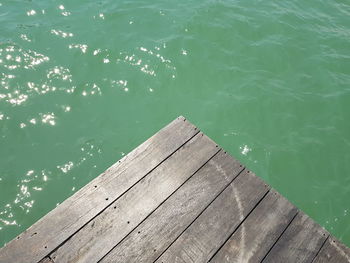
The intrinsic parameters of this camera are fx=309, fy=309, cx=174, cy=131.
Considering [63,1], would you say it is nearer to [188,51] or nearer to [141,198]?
[188,51]

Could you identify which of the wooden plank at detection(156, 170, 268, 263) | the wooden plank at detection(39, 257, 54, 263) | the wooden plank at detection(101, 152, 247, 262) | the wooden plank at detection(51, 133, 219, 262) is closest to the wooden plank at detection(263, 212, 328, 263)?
the wooden plank at detection(156, 170, 268, 263)

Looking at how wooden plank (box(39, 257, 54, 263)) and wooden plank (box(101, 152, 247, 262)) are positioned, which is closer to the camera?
wooden plank (box(39, 257, 54, 263))

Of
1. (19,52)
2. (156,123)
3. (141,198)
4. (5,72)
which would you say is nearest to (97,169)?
(156,123)

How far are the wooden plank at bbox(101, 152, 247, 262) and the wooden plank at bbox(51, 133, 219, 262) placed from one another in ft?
0.28

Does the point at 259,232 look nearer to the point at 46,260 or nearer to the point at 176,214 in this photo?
the point at 176,214

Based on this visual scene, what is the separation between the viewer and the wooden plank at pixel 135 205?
3684 millimetres

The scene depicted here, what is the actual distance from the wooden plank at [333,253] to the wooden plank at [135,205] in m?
2.01

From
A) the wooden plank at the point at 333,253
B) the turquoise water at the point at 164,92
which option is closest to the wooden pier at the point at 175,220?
the wooden plank at the point at 333,253

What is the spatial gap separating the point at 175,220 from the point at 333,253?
87.5 inches

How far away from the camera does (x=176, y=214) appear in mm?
4137

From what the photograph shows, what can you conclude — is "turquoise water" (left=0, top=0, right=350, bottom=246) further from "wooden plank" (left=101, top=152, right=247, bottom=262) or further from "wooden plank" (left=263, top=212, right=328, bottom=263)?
"wooden plank" (left=101, top=152, right=247, bottom=262)

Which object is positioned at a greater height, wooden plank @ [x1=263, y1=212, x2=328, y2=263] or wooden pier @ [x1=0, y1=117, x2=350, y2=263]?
wooden pier @ [x1=0, y1=117, x2=350, y2=263]

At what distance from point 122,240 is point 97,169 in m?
2.65

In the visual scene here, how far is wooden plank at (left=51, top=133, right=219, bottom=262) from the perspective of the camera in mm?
3684
